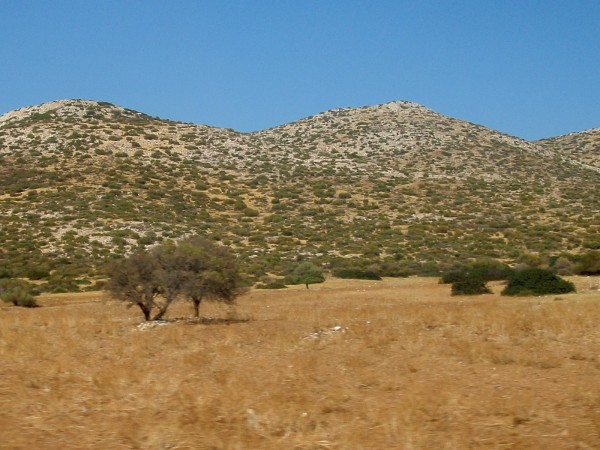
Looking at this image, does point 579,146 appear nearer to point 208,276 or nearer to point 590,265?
point 590,265

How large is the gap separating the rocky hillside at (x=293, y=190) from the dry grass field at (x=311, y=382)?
26279mm

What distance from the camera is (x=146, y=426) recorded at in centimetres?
928

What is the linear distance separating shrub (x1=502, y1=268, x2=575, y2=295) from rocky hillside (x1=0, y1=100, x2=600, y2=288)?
47.2ft

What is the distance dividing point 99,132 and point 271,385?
73.8m

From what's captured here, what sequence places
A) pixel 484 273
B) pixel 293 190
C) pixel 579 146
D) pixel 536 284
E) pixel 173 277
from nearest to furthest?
pixel 173 277 → pixel 536 284 → pixel 484 273 → pixel 293 190 → pixel 579 146

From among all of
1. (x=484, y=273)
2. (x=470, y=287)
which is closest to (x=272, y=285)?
(x=484, y=273)

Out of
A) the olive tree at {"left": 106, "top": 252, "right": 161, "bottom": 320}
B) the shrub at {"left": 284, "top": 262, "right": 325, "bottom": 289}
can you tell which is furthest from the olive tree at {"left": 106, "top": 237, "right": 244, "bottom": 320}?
the shrub at {"left": 284, "top": 262, "right": 325, "bottom": 289}

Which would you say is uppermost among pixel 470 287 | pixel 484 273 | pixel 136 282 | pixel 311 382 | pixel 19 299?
pixel 484 273

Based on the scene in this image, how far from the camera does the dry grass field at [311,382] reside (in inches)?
354

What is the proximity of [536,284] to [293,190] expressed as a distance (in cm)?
4278

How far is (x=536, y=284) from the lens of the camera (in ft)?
98.8

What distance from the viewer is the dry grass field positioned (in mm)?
8984

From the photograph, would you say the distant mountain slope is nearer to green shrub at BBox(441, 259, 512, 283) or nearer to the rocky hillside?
the rocky hillside

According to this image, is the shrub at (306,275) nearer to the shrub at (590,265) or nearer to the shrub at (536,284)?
the shrub at (536,284)
